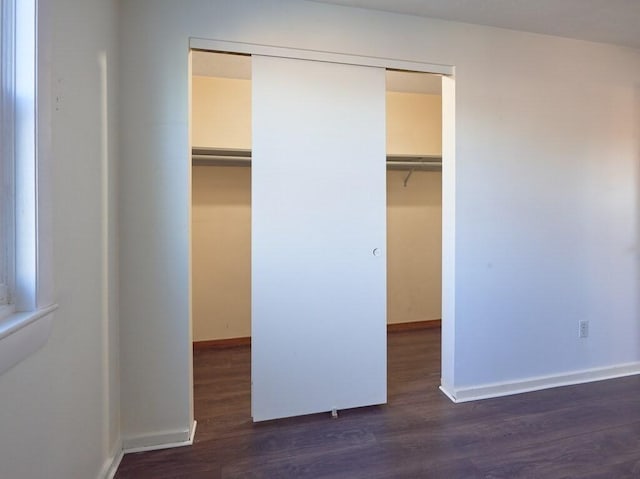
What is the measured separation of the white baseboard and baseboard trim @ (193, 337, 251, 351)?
185 cm

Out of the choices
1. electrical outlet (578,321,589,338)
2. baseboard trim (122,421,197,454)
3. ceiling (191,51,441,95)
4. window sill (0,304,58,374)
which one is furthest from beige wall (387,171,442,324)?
window sill (0,304,58,374)

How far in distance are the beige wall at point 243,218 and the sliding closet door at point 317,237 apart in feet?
3.88

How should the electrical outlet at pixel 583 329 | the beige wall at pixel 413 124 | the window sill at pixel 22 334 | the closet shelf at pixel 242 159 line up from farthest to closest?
the beige wall at pixel 413 124, the closet shelf at pixel 242 159, the electrical outlet at pixel 583 329, the window sill at pixel 22 334

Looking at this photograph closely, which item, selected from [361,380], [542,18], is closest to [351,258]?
[361,380]

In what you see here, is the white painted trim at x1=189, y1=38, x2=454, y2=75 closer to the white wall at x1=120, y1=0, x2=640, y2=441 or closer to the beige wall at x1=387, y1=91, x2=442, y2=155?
the white wall at x1=120, y1=0, x2=640, y2=441

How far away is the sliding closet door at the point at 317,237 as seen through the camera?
6.02ft

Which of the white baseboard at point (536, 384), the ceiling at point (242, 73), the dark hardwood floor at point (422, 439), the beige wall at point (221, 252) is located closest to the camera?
the dark hardwood floor at point (422, 439)

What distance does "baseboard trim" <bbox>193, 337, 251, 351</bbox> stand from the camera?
304 centimetres

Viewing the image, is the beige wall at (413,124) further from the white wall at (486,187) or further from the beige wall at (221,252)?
the beige wall at (221,252)

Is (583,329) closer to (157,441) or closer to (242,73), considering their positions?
(157,441)

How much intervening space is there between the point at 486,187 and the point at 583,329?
4.35 feet

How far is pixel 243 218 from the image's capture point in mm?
3117

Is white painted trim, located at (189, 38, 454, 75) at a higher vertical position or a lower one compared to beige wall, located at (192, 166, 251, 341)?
higher

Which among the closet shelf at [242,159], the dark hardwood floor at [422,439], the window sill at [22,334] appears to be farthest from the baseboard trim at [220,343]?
the window sill at [22,334]
